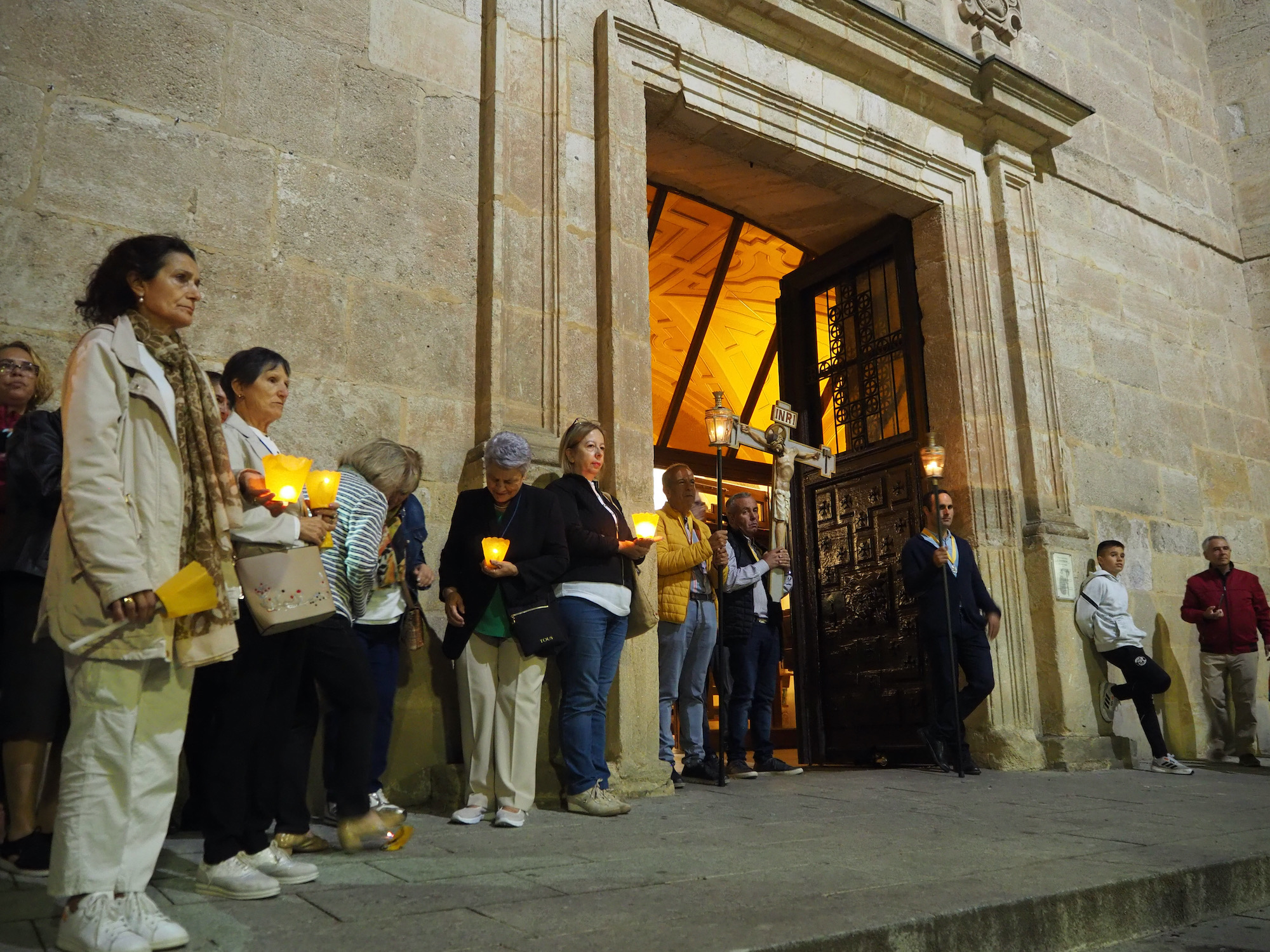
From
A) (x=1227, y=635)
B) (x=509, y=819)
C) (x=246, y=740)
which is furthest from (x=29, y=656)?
(x=1227, y=635)

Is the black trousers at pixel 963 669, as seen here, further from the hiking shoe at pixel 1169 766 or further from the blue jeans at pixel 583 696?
the blue jeans at pixel 583 696

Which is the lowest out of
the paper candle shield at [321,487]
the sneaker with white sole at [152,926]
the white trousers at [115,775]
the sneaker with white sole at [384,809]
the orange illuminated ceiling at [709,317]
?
the sneaker with white sole at [152,926]

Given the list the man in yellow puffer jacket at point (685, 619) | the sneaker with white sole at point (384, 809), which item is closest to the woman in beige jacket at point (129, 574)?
the sneaker with white sole at point (384, 809)

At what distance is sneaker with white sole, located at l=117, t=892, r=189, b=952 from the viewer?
2.16 metres

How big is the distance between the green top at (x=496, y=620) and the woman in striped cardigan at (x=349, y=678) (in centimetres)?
56

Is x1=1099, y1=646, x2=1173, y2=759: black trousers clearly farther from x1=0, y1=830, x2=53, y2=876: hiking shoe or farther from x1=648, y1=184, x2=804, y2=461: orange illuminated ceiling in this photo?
x1=0, y1=830, x2=53, y2=876: hiking shoe

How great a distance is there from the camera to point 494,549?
404cm

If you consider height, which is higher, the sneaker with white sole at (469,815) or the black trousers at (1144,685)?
the black trousers at (1144,685)

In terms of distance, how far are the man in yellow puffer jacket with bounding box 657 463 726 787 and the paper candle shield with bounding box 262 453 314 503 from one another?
9.73 feet

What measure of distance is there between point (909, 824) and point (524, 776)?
153 centimetres

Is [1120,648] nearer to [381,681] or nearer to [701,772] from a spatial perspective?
[701,772]

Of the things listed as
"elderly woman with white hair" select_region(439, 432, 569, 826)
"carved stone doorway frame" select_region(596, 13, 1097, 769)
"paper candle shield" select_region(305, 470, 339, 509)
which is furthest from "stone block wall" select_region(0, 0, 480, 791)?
"paper candle shield" select_region(305, 470, 339, 509)

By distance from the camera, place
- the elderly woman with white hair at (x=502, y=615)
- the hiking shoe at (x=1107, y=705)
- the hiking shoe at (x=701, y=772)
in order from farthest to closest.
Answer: the hiking shoe at (x=1107, y=705)
the hiking shoe at (x=701, y=772)
the elderly woman with white hair at (x=502, y=615)

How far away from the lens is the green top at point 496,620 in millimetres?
4133
